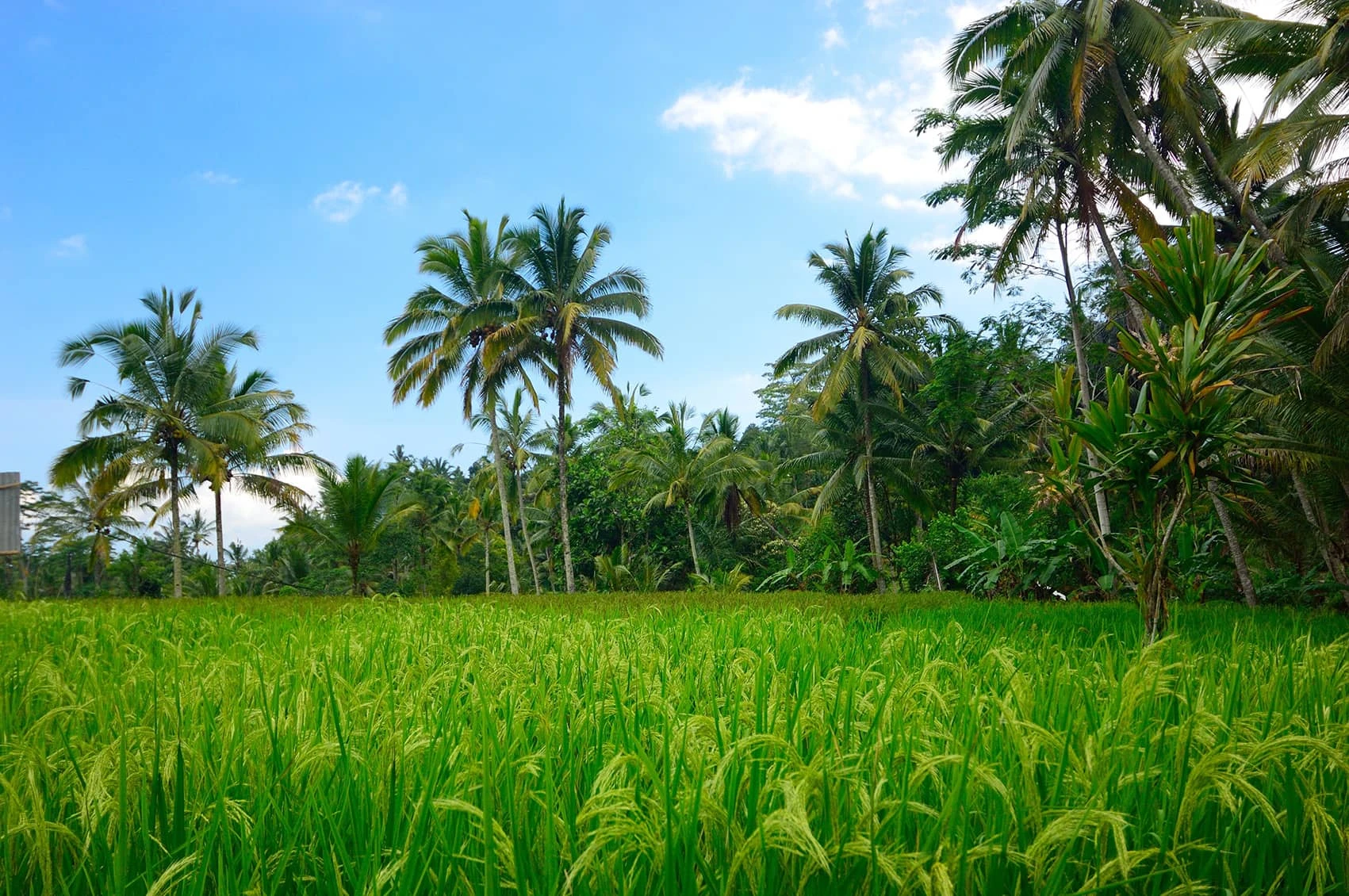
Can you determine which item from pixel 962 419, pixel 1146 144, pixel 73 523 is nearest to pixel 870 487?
pixel 962 419

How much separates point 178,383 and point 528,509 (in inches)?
549

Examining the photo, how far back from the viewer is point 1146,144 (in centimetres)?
1287

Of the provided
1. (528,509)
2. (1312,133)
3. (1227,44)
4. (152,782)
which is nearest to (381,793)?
(152,782)

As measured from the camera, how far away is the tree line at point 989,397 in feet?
16.8

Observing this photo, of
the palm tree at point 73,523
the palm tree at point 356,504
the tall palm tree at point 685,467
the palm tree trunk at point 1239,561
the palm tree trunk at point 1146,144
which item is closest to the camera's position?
the palm tree trunk at point 1239,561

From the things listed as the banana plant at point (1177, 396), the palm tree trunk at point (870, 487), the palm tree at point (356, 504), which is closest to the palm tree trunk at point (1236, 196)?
the banana plant at point (1177, 396)

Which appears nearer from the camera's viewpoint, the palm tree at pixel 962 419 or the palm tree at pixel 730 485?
→ the palm tree at pixel 962 419

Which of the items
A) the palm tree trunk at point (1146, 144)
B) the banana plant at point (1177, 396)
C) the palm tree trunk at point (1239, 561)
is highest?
the palm tree trunk at point (1146, 144)

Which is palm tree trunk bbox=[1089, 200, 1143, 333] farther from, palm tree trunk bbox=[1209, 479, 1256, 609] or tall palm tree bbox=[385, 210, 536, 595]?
tall palm tree bbox=[385, 210, 536, 595]

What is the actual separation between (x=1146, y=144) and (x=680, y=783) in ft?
49.2

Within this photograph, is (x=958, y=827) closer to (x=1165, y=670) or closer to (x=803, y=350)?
(x=1165, y=670)

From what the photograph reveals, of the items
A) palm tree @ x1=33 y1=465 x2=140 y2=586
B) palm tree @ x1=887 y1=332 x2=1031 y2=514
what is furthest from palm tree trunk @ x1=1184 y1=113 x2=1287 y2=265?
palm tree @ x1=33 y1=465 x2=140 y2=586

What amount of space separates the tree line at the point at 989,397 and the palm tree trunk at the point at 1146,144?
108 mm

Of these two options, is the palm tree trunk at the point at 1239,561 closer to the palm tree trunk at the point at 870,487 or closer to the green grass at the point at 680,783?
the green grass at the point at 680,783
